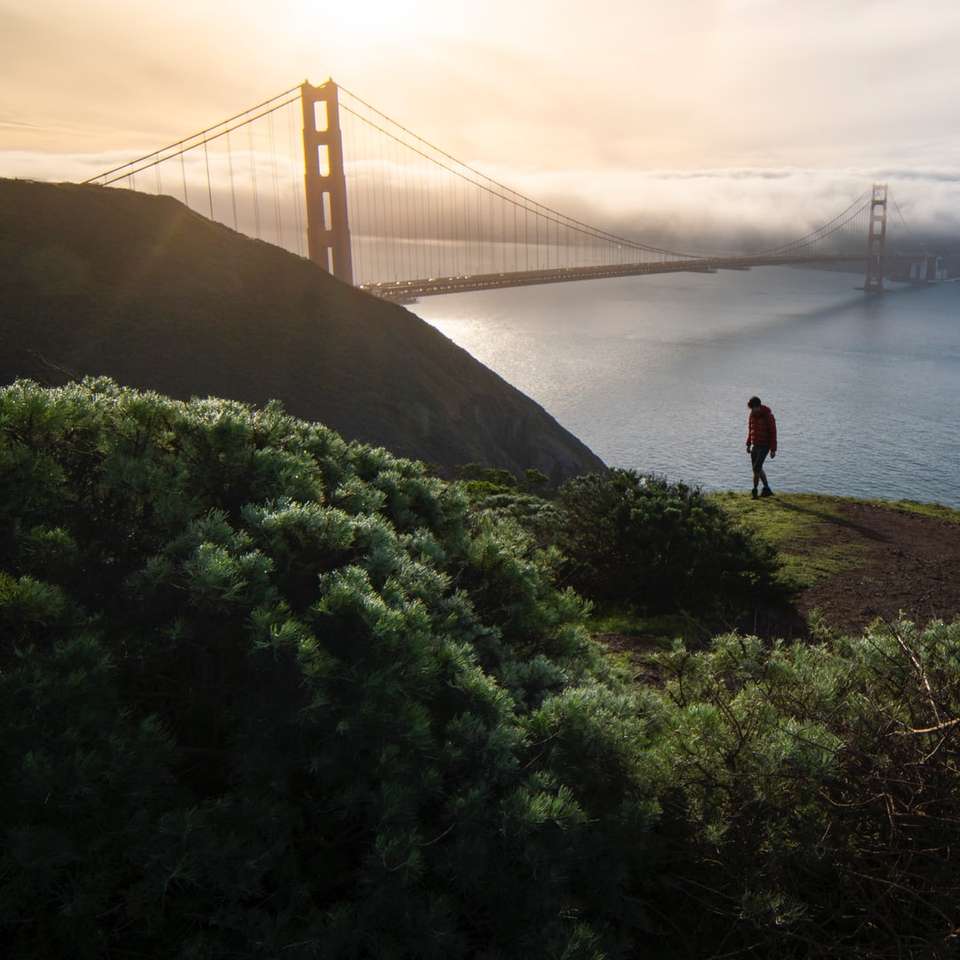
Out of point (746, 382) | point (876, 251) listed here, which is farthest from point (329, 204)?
point (876, 251)

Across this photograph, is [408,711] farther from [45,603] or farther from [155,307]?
[155,307]

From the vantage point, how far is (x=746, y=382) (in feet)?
260

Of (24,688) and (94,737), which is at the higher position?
(24,688)

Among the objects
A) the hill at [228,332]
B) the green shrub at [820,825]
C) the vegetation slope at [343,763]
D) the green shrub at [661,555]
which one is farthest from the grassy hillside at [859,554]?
the hill at [228,332]

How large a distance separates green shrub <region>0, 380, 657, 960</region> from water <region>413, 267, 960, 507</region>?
3880 centimetres

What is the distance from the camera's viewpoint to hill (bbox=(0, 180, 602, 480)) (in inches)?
912

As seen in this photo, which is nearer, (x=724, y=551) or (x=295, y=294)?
(x=724, y=551)

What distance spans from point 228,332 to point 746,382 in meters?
63.8

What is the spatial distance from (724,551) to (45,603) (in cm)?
923

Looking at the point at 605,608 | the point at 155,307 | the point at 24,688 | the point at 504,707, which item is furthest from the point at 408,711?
the point at 155,307

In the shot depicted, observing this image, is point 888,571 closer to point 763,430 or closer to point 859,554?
point 859,554

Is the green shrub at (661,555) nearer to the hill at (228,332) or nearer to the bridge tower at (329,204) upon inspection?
the hill at (228,332)

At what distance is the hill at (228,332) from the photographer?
76.0ft

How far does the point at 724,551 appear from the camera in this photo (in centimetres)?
1093
